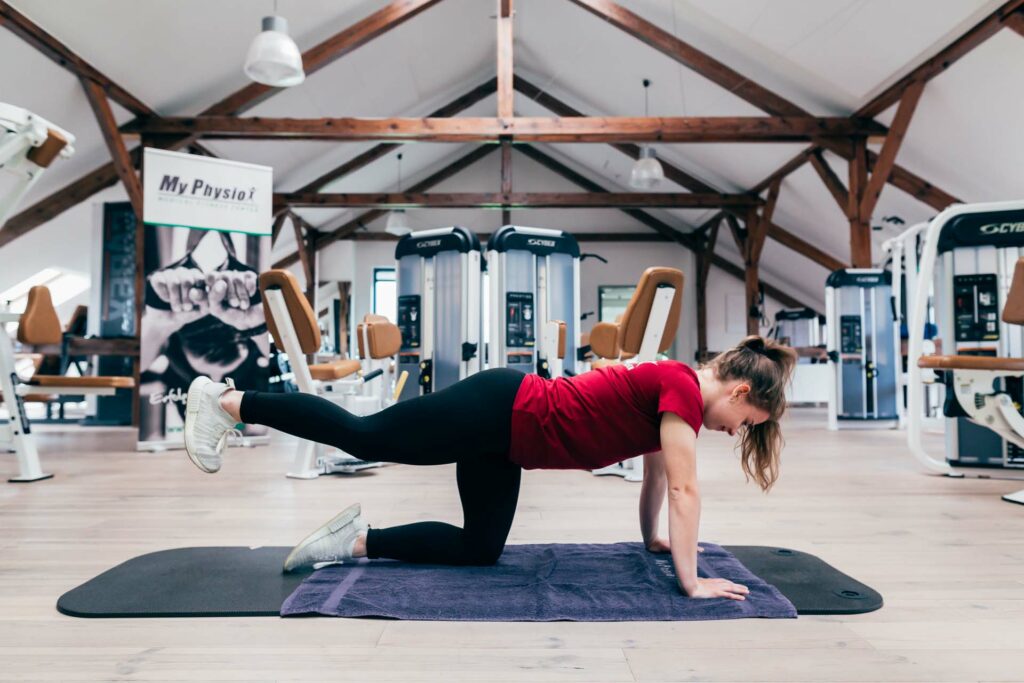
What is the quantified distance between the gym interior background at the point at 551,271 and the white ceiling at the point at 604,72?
0.04 m

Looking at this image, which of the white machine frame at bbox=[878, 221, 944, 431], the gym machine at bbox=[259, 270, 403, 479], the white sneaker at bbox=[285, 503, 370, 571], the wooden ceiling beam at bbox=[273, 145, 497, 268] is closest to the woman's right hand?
the white sneaker at bbox=[285, 503, 370, 571]

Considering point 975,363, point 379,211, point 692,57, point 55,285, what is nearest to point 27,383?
point 975,363

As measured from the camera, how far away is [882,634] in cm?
138

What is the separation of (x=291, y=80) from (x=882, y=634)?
476 cm

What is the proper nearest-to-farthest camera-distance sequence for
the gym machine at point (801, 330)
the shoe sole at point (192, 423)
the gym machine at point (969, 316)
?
1. the shoe sole at point (192, 423)
2. the gym machine at point (969, 316)
3. the gym machine at point (801, 330)

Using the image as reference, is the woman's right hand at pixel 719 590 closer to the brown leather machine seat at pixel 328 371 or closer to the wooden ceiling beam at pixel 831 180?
the brown leather machine seat at pixel 328 371

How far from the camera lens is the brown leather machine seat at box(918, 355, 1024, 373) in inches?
118

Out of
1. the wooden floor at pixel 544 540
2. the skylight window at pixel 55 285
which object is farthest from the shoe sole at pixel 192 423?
the skylight window at pixel 55 285

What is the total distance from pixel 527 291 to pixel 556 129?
3185 mm

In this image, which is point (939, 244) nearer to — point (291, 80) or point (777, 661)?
point (777, 661)

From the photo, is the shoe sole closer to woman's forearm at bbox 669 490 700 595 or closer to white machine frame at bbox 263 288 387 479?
woman's forearm at bbox 669 490 700 595

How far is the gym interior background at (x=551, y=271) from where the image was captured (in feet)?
4.54

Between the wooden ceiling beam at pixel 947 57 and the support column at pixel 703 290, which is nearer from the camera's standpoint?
the wooden ceiling beam at pixel 947 57

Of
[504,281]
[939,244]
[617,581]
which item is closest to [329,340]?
[504,281]
